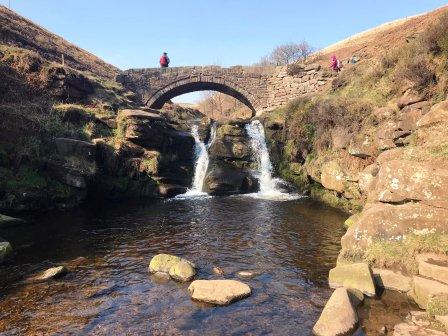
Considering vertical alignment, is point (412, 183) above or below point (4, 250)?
above

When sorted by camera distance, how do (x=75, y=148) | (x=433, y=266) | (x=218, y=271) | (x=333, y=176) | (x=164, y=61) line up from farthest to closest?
1. (x=164, y=61)
2. (x=75, y=148)
3. (x=333, y=176)
4. (x=218, y=271)
5. (x=433, y=266)

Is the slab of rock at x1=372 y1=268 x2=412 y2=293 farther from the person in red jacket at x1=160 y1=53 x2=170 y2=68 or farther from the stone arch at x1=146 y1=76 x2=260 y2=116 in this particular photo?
the person in red jacket at x1=160 y1=53 x2=170 y2=68

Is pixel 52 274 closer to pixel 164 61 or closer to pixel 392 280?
pixel 392 280

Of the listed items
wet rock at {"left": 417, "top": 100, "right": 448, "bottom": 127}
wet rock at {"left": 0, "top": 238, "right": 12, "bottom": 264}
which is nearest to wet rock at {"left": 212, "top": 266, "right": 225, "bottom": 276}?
wet rock at {"left": 0, "top": 238, "right": 12, "bottom": 264}

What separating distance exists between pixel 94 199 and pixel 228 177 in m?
8.84

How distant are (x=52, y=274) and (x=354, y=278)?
840 cm

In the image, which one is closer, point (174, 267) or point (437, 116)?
point (174, 267)

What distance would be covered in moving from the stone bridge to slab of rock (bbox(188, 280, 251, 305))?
28767mm

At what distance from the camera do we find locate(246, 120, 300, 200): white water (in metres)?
23.6

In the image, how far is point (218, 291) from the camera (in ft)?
30.0

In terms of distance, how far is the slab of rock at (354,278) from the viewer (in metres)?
8.99

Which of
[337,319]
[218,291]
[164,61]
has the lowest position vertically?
[337,319]

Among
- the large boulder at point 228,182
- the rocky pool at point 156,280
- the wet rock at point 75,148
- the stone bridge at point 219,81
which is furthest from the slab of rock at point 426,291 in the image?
the stone bridge at point 219,81

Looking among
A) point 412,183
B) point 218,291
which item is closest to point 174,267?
point 218,291
